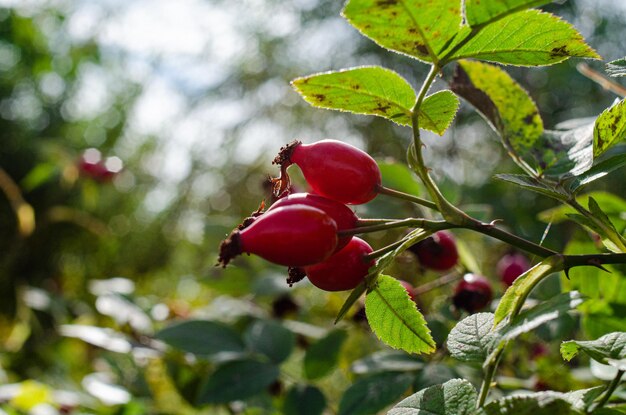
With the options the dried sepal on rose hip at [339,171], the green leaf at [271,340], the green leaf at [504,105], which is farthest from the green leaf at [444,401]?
the green leaf at [271,340]

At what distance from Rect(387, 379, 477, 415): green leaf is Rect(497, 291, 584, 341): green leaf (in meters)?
0.04

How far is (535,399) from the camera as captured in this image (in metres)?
0.34

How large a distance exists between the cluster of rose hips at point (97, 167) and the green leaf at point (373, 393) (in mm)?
1624

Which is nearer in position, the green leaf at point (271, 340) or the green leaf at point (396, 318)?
the green leaf at point (396, 318)

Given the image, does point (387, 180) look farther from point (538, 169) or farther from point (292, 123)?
point (292, 123)

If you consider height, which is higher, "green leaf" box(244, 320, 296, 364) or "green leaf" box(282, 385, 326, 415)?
"green leaf" box(244, 320, 296, 364)

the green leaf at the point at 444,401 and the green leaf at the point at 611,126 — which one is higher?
the green leaf at the point at 611,126

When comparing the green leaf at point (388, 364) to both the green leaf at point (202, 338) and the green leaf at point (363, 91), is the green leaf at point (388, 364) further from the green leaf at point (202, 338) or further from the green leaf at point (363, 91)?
the green leaf at point (363, 91)

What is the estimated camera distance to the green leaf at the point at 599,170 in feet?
1.47

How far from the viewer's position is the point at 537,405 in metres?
0.33

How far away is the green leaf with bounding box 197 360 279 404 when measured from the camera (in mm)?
794

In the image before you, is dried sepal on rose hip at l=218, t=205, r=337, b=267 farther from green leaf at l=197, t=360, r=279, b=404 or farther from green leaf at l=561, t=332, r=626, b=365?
green leaf at l=197, t=360, r=279, b=404

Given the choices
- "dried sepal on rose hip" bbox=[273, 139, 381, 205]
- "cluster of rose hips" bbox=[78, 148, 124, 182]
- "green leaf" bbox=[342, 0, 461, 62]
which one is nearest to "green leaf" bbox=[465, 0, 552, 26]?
"green leaf" bbox=[342, 0, 461, 62]

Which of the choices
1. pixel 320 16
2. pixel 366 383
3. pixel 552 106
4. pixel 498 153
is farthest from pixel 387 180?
pixel 320 16
